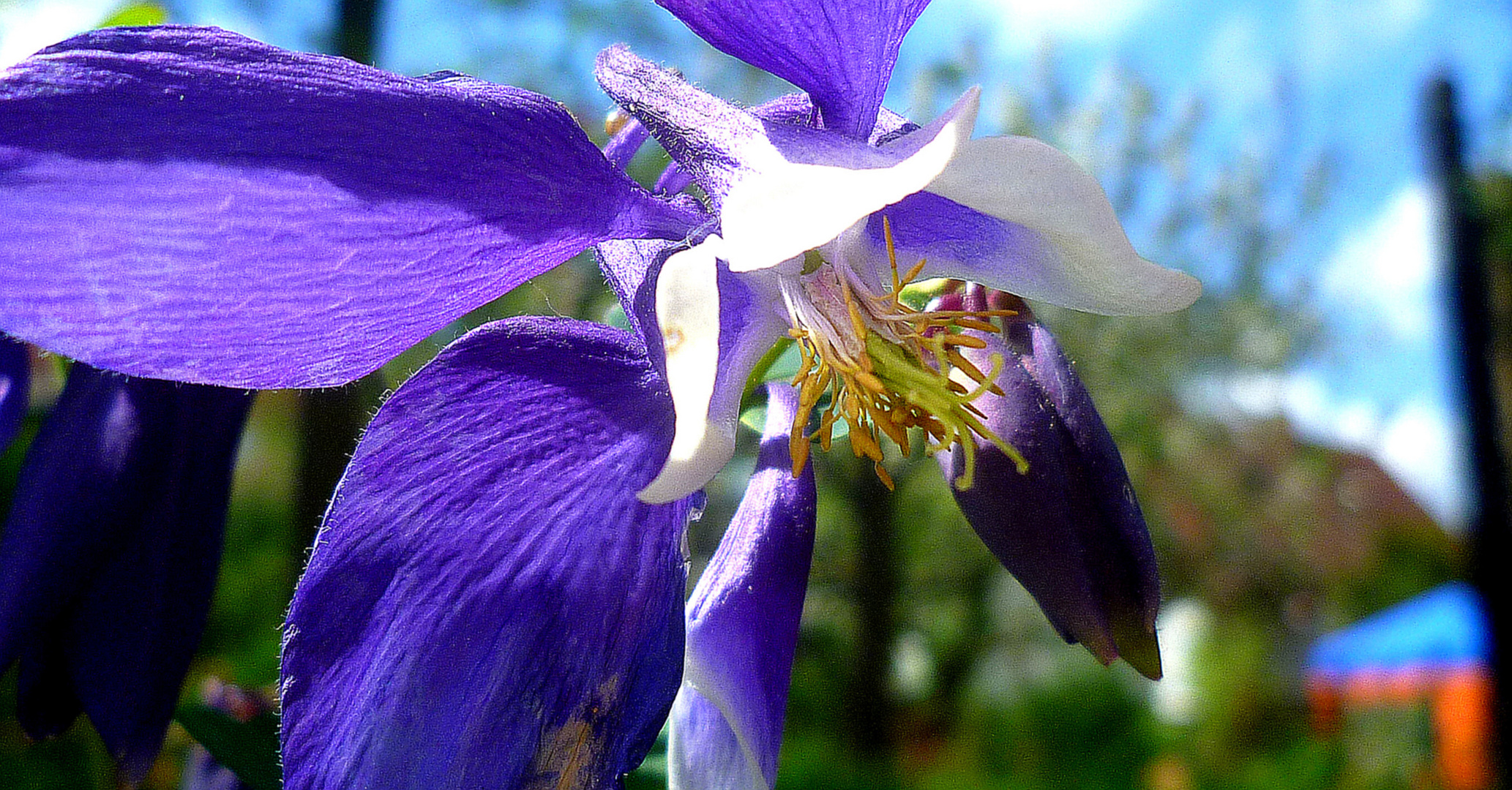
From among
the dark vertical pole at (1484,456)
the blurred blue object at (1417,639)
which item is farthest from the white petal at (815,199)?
the blurred blue object at (1417,639)

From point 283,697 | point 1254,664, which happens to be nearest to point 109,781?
point 283,697

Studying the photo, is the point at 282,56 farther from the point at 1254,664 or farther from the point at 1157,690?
the point at 1254,664

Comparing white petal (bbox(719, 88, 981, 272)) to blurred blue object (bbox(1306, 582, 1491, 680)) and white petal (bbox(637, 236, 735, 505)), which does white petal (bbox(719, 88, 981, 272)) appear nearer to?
white petal (bbox(637, 236, 735, 505))

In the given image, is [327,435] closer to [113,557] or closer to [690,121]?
[113,557]

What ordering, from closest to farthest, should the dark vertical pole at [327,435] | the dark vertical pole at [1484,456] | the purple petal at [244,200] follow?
the purple petal at [244,200], the dark vertical pole at [327,435], the dark vertical pole at [1484,456]

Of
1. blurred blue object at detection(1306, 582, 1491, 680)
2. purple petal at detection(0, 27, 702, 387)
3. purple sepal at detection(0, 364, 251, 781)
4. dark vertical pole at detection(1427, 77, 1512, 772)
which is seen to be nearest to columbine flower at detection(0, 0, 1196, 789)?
purple petal at detection(0, 27, 702, 387)

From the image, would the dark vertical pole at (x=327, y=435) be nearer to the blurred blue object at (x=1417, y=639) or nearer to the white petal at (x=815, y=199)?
the white petal at (x=815, y=199)
